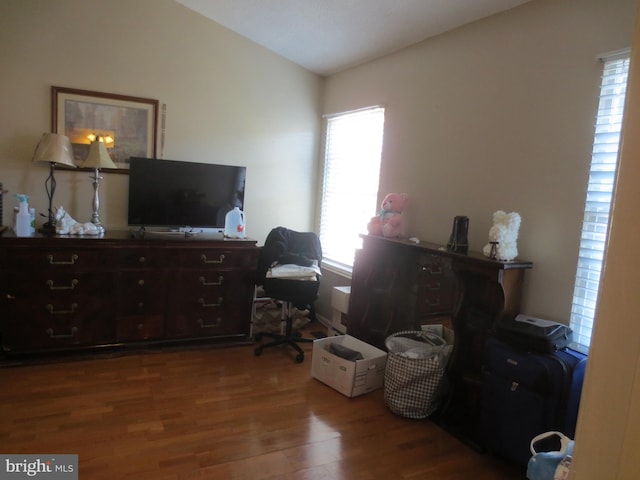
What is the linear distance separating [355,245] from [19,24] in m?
3.13

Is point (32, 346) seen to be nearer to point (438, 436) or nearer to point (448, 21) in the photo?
point (438, 436)

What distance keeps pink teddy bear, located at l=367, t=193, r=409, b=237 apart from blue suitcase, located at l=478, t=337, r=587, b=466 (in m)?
1.14

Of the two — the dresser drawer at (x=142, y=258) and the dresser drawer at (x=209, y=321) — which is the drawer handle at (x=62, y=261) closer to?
Answer: the dresser drawer at (x=142, y=258)

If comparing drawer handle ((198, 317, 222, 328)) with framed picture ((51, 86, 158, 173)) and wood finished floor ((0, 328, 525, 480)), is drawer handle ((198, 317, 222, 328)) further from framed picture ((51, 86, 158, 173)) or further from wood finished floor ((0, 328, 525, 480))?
framed picture ((51, 86, 158, 173))

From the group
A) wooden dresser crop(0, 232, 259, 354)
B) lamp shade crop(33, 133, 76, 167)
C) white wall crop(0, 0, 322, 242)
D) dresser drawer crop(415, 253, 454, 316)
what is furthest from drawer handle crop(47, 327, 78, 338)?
dresser drawer crop(415, 253, 454, 316)

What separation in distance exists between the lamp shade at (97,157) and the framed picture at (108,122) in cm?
17

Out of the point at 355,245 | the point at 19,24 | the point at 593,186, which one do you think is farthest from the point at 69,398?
the point at 593,186

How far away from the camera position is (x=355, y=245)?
3.84 m

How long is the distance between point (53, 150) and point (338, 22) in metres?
2.30

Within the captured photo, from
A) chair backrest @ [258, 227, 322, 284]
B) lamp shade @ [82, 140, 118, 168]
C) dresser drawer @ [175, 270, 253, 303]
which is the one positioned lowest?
dresser drawer @ [175, 270, 253, 303]

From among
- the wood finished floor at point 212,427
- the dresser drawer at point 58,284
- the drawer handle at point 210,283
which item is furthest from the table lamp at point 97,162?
the wood finished floor at point 212,427

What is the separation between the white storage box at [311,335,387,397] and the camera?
8.78 feet

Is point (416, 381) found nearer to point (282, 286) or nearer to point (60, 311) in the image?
point (282, 286)

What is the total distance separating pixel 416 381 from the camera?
2.45 meters
